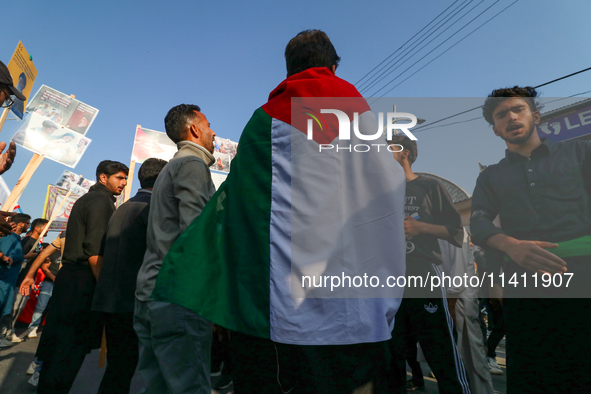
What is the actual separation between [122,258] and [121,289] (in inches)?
7.7

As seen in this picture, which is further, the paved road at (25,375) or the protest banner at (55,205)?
the protest banner at (55,205)

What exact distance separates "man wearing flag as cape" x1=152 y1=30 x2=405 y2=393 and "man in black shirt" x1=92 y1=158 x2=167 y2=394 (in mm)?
1299

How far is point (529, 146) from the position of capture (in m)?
1.84

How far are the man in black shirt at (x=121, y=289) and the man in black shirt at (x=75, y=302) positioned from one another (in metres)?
0.23

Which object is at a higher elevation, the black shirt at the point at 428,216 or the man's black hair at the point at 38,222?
the man's black hair at the point at 38,222

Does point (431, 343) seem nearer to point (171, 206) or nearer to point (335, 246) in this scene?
point (335, 246)

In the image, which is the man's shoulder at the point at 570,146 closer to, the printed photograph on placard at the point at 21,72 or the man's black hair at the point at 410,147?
the man's black hair at the point at 410,147

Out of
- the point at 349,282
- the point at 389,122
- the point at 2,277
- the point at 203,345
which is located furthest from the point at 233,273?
the point at 2,277

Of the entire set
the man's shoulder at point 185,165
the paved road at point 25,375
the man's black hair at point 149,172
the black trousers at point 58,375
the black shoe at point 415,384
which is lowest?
the paved road at point 25,375

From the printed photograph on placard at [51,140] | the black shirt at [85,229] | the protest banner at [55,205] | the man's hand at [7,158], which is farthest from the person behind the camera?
the protest banner at [55,205]

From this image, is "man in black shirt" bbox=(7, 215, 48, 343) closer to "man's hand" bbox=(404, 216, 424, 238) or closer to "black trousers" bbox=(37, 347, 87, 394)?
"black trousers" bbox=(37, 347, 87, 394)

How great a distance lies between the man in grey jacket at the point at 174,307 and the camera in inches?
60.6

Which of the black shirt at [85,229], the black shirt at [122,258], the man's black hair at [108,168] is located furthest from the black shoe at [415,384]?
the man's black hair at [108,168]

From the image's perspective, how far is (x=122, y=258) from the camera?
2354 millimetres
